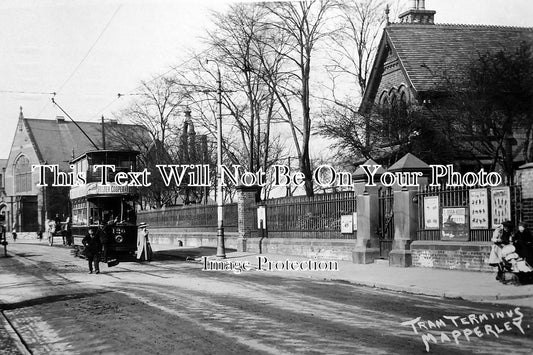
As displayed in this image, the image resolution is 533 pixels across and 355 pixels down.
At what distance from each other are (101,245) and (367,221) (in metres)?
9.23

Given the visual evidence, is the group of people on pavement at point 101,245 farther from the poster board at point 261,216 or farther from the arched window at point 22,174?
the arched window at point 22,174

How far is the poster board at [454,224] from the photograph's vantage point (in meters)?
17.0

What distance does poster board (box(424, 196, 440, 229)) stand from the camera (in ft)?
59.5

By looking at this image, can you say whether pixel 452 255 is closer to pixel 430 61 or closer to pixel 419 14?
pixel 430 61

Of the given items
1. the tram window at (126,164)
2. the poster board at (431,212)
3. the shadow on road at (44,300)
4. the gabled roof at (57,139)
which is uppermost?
the gabled roof at (57,139)

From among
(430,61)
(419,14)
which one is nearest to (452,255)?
(430,61)

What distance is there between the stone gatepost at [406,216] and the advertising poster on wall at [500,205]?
123 inches

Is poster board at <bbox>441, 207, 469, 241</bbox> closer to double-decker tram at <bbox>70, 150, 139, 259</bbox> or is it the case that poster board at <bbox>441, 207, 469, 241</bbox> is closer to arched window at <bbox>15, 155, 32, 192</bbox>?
double-decker tram at <bbox>70, 150, 139, 259</bbox>

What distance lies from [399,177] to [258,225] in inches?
423

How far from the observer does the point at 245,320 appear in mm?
10023

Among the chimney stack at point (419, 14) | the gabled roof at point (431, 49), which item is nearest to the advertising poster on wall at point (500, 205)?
the gabled roof at point (431, 49)

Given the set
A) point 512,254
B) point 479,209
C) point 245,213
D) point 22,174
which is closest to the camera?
point 512,254

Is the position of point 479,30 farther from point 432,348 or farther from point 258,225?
point 432,348

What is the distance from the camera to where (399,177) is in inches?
758
